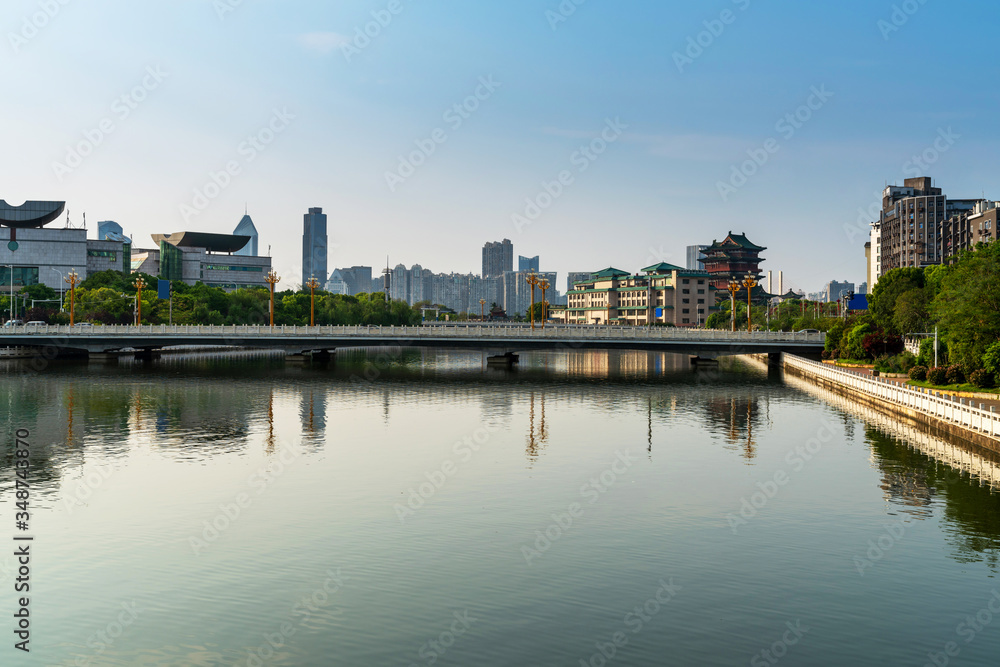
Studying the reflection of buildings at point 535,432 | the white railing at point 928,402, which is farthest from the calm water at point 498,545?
the white railing at point 928,402

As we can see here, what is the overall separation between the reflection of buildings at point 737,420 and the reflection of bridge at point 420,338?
23.7 meters

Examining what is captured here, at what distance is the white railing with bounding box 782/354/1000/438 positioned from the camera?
130 feet

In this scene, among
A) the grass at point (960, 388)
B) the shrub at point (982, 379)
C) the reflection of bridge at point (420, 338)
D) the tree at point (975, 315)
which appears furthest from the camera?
the reflection of bridge at point (420, 338)

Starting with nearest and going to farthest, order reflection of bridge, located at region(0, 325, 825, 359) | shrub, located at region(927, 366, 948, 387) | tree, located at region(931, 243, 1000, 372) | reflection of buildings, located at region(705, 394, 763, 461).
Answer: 1. reflection of buildings, located at region(705, 394, 763, 461)
2. tree, located at region(931, 243, 1000, 372)
3. shrub, located at region(927, 366, 948, 387)
4. reflection of bridge, located at region(0, 325, 825, 359)

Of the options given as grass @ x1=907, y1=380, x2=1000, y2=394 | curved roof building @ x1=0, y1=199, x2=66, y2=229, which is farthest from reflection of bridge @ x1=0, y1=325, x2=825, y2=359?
curved roof building @ x1=0, y1=199, x2=66, y2=229

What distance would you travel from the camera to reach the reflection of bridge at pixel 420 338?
9488 cm

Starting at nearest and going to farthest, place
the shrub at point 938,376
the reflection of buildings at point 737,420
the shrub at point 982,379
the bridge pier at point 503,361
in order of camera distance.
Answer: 1. the reflection of buildings at point 737,420
2. the shrub at point 982,379
3. the shrub at point 938,376
4. the bridge pier at point 503,361

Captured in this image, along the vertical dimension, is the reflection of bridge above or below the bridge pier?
above

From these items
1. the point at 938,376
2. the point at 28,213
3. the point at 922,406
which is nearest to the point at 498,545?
the point at 922,406

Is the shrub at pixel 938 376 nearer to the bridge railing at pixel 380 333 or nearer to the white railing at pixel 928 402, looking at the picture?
the white railing at pixel 928 402

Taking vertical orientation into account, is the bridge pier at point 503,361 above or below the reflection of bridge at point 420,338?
below

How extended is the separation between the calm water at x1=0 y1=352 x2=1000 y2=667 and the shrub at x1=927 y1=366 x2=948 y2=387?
11246 millimetres

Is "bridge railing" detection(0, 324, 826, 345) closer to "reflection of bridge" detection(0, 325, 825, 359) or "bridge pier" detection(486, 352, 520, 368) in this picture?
"reflection of bridge" detection(0, 325, 825, 359)

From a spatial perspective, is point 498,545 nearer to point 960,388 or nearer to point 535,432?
point 535,432
